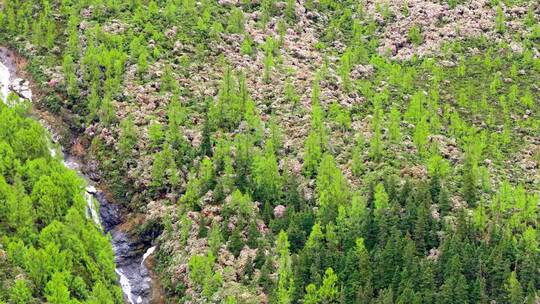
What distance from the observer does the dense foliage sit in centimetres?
10709

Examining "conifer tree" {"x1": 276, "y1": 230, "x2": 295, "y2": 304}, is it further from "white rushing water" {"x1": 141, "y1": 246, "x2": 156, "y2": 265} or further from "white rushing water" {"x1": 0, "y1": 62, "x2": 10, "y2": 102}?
"white rushing water" {"x1": 0, "y1": 62, "x2": 10, "y2": 102}

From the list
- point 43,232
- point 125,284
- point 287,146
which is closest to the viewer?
point 43,232

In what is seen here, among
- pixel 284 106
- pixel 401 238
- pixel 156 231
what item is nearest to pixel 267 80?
pixel 284 106

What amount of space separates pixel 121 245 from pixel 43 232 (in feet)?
60.8

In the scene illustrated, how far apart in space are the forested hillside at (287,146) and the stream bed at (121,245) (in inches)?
112

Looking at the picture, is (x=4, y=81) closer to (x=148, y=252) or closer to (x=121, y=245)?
(x=121, y=245)

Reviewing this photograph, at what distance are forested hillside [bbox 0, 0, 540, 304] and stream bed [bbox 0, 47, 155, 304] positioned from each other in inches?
112

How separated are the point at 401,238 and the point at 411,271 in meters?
6.72

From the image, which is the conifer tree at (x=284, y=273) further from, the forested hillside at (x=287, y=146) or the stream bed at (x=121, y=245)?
the stream bed at (x=121, y=245)

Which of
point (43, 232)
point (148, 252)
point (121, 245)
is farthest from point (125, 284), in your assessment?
point (43, 232)

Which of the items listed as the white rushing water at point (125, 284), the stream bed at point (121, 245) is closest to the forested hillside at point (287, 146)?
the stream bed at point (121, 245)

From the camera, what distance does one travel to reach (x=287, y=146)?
13550cm

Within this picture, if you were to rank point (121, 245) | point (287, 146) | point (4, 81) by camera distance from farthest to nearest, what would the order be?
point (4, 81) → point (287, 146) → point (121, 245)

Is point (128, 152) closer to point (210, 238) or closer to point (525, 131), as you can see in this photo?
point (210, 238)
